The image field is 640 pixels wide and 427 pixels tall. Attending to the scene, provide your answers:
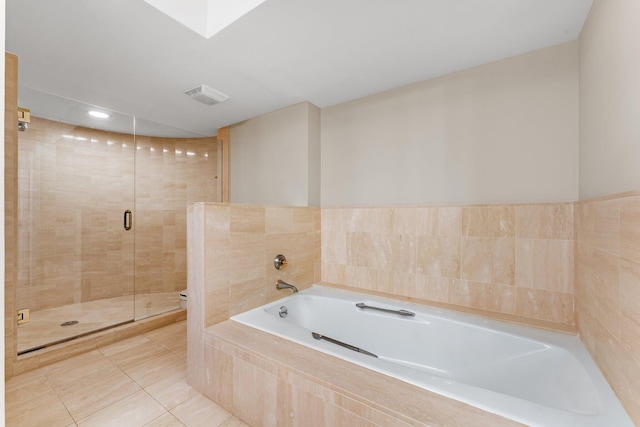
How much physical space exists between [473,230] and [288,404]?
159 centimetres

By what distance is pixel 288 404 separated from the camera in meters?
1.21

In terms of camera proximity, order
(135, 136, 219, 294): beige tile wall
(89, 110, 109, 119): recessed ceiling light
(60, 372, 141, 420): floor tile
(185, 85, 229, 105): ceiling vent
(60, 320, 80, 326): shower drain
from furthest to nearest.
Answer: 1. (135, 136, 219, 294): beige tile wall
2. (89, 110, 109, 119): recessed ceiling light
3. (60, 320, 80, 326): shower drain
4. (185, 85, 229, 105): ceiling vent
5. (60, 372, 141, 420): floor tile

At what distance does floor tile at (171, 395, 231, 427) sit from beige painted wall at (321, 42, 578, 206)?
5.82 ft

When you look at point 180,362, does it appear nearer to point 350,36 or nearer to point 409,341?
point 409,341

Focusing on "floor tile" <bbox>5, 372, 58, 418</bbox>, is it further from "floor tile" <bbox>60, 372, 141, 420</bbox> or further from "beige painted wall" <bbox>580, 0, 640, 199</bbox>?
"beige painted wall" <bbox>580, 0, 640, 199</bbox>

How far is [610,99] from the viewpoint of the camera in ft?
3.76

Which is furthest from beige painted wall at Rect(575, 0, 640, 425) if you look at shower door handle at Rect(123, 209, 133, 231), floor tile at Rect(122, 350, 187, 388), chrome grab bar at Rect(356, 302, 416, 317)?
shower door handle at Rect(123, 209, 133, 231)

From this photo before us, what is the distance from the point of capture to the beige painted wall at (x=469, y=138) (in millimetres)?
1669

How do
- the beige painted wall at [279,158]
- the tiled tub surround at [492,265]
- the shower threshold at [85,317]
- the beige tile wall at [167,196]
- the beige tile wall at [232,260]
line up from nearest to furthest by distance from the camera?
the tiled tub surround at [492,265]
the beige tile wall at [232,260]
the shower threshold at [85,317]
the beige painted wall at [279,158]
the beige tile wall at [167,196]

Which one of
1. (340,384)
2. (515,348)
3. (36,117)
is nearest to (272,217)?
(340,384)

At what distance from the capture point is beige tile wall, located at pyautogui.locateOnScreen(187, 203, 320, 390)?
165 cm

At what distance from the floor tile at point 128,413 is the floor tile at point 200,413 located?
0.11m

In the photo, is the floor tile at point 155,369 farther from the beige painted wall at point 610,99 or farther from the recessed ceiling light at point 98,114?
the beige painted wall at point 610,99

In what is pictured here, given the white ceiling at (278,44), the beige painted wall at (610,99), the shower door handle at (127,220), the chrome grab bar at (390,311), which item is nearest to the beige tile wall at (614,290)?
the beige painted wall at (610,99)
